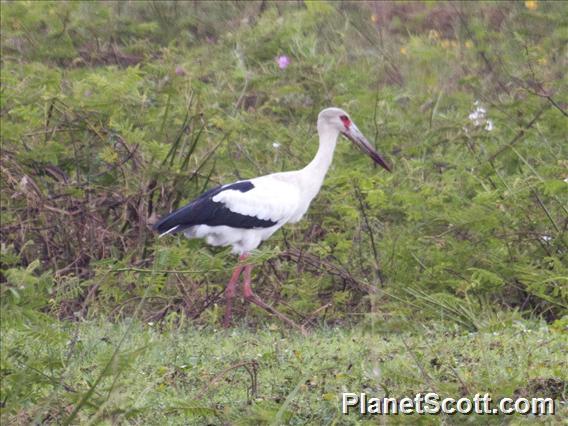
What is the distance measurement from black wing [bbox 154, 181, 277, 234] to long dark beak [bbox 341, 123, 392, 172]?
1.02 m

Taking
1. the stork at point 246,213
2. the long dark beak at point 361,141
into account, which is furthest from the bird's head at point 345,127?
the stork at point 246,213

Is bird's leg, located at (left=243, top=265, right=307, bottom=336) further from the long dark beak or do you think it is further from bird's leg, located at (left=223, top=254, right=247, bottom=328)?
the long dark beak

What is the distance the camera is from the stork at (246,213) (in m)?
8.10

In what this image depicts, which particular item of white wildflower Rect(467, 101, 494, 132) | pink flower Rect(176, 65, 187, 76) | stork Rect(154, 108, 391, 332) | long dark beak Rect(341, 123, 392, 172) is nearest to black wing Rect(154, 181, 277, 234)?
stork Rect(154, 108, 391, 332)

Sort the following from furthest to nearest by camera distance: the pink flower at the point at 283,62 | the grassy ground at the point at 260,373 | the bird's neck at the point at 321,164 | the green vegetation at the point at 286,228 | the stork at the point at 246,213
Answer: the pink flower at the point at 283,62 < the bird's neck at the point at 321,164 < the stork at the point at 246,213 < the green vegetation at the point at 286,228 < the grassy ground at the point at 260,373

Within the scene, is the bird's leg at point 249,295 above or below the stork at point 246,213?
below

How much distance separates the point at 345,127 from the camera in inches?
360

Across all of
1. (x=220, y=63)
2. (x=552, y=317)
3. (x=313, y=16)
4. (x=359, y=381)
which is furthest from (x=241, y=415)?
(x=313, y=16)

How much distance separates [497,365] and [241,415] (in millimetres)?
1382

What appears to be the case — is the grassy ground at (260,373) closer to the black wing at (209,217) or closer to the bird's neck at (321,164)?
the black wing at (209,217)

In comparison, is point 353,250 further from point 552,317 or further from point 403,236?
point 552,317

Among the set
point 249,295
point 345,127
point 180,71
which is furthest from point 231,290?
point 180,71

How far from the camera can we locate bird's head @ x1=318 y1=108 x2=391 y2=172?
29.7 ft

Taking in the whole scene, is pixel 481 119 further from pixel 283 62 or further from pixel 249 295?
pixel 249 295
